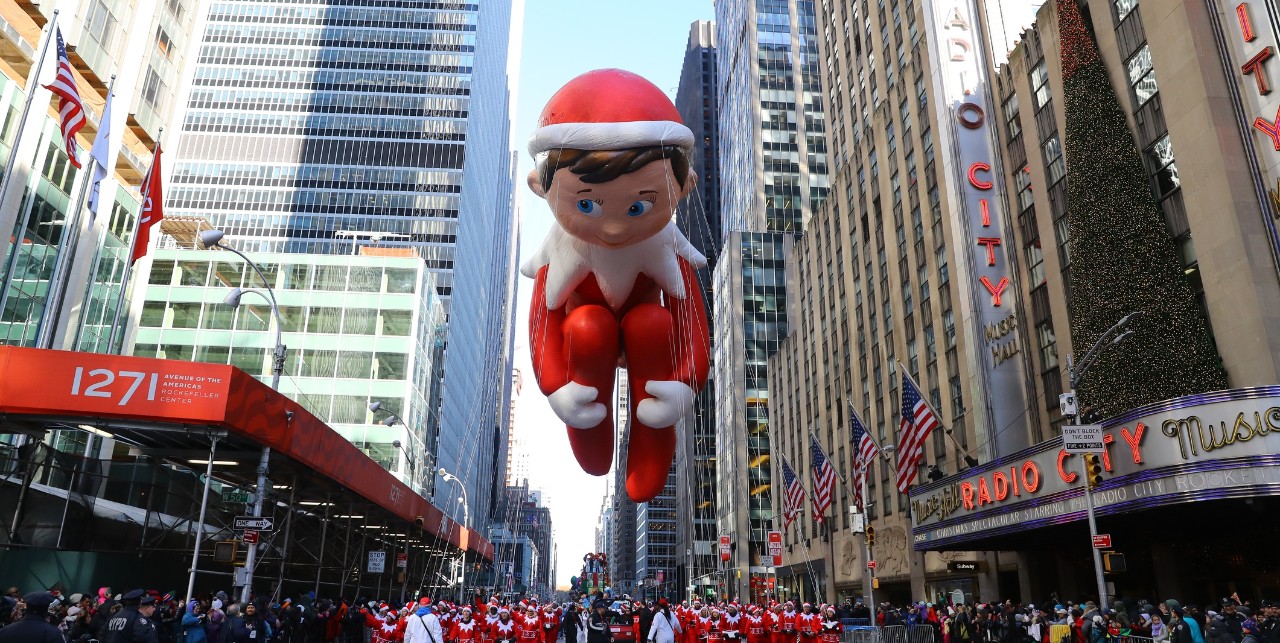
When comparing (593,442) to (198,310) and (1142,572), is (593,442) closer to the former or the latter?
(1142,572)

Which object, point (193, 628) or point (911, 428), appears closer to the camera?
point (193, 628)

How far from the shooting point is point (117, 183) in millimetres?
35594

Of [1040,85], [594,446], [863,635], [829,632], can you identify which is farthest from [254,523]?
[1040,85]

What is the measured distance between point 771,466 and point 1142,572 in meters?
45.6

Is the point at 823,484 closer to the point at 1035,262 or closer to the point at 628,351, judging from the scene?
the point at 1035,262

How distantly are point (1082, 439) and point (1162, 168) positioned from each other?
10572mm

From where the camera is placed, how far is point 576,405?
8.55 metres

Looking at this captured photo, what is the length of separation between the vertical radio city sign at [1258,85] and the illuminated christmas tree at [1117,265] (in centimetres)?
256

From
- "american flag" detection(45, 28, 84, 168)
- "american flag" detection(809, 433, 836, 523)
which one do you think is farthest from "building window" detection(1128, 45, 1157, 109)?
"american flag" detection(45, 28, 84, 168)

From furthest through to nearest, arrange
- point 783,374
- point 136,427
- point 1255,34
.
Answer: point 783,374
point 1255,34
point 136,427

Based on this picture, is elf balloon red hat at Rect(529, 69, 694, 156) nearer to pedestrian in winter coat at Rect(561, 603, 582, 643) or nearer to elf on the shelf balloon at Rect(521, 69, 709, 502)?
elf on the shelf balloon at Rect(521, 69, 709, 502)

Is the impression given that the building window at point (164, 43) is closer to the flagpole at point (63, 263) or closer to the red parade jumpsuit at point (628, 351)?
the flagpole at point (63, 263)

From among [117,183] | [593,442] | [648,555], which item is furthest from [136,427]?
[648,555]

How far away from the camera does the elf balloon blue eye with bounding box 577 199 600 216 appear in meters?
7.85
